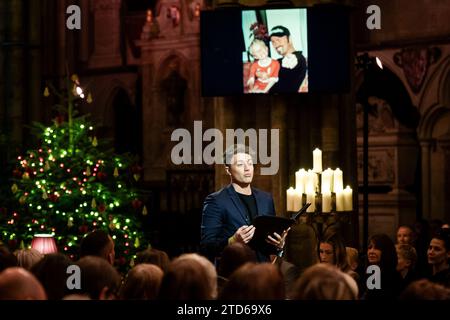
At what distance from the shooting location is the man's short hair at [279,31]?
11.3 m

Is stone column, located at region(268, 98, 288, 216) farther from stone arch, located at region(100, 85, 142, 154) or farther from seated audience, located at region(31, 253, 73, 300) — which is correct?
stone arch, located at region(100, 85, 142, 154)

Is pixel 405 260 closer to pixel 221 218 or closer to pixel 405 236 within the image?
pixel 405 236

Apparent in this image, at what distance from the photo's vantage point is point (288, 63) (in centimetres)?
1130

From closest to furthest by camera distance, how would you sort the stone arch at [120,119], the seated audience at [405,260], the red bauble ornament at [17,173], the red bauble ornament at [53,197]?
1. the seated audience at [405,260]
2. the red bauble ornament at [53,197]
3. the red bauble ornament at [17,173]
4. the stone arch at [120,119]

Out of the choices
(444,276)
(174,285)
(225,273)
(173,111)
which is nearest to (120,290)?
(225,273)

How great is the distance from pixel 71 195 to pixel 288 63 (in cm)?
276

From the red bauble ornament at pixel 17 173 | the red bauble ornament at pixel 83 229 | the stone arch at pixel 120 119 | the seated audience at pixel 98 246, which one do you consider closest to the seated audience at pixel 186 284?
the seated audience at pixel 98 246

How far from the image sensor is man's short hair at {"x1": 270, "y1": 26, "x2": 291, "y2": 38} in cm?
1128

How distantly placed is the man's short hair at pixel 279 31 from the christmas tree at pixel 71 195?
7.64ft

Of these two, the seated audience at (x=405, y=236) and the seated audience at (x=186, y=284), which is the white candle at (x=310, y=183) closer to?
the seated audience at (x=405, y=236)

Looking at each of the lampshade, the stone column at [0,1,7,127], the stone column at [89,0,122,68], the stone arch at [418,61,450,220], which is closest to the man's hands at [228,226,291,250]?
the lampshade

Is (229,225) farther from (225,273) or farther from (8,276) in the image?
(8,276)

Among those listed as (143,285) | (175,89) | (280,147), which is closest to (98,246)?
(143,285)

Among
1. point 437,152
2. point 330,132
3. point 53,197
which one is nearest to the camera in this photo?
point 330,132
